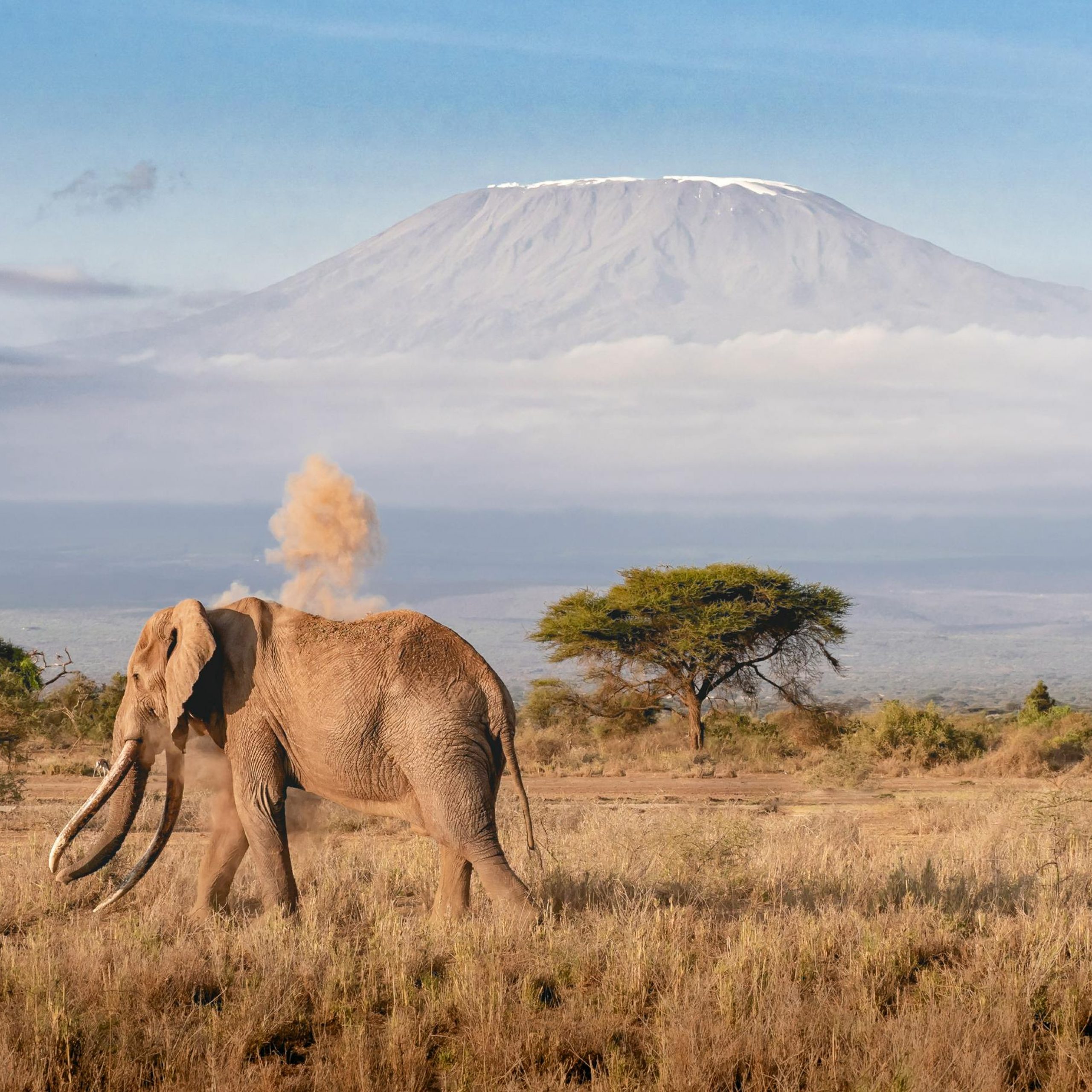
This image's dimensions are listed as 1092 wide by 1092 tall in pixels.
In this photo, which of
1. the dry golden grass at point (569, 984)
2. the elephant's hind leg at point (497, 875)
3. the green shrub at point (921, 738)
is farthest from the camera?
the green shrub at point (921, 738)

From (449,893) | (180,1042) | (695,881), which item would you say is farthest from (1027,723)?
(180,1042)

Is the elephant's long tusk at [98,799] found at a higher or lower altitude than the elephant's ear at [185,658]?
lower

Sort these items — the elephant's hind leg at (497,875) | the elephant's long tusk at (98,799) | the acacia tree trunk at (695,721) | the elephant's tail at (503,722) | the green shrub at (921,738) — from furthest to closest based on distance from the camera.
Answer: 1. the acacia tree trunk at (695,721)
2. the green shrub at (921,738)
3. the elephant's long tusk at (98,799)
4. the elephant's tail at (503,722)
5. the elephant's hind leg at (497,875)

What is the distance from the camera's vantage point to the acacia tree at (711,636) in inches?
1260

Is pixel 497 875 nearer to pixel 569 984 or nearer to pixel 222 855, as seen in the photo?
pixel 569 984

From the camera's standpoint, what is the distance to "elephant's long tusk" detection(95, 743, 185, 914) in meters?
9.41

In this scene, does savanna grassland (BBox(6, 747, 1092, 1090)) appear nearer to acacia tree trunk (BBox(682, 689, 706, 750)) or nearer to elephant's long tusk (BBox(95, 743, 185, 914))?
elephant's long tusk (BBox(95, 743, 185, 914))

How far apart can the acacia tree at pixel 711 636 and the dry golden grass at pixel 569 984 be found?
21017mm

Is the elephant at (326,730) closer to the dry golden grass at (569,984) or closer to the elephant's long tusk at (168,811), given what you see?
the elephant's long tusk at (168,811)

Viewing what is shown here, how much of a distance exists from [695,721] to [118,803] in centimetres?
2222

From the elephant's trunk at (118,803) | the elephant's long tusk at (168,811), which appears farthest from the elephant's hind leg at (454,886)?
the elephant's trunk at (118,803)

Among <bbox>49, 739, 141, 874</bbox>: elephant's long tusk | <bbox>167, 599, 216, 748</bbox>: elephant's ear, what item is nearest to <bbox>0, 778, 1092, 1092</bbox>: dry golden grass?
<bbox>49, 739, 141, 874</bbox>: elephant's long tusk

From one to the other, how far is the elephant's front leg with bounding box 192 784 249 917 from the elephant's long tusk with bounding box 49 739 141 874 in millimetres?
666

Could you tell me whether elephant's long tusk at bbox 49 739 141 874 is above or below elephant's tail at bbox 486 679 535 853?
below
